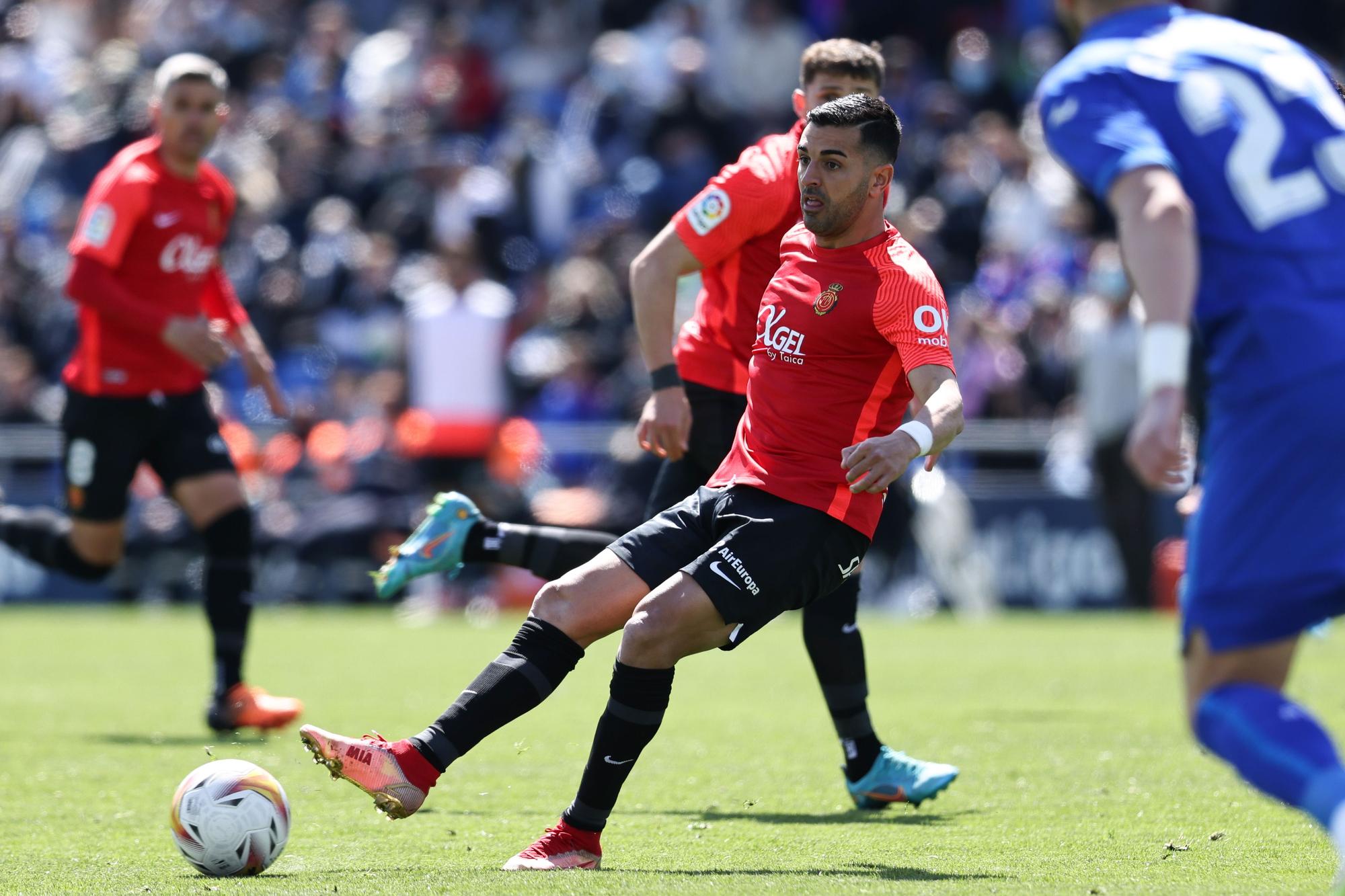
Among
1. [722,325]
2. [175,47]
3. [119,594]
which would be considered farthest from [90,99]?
[722,325]

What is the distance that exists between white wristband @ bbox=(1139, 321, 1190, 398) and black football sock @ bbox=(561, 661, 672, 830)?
186 cm

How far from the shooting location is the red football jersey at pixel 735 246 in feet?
20.7

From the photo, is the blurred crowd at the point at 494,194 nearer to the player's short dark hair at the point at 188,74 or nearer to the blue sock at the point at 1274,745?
the player's short dark hair at the point at 188,74

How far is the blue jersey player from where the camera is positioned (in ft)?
12.6

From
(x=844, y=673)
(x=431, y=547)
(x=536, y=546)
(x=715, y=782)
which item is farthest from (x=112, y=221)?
(x=844, y=673)

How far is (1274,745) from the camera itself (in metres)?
3.83

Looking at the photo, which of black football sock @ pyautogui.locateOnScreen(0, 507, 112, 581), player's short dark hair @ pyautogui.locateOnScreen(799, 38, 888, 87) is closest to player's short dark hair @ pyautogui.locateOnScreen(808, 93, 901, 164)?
player's short dark hair @ pyautogui.locateOnScreen(799, 38, 888, 87)

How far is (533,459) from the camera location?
54.9 ft

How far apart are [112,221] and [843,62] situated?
12.7 ft

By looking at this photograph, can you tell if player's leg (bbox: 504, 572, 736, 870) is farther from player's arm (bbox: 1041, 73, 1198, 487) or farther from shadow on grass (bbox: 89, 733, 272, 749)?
shadow on grass (bbox: 89, 733, 272, 749)

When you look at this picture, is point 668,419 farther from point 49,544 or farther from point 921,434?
point 49,544

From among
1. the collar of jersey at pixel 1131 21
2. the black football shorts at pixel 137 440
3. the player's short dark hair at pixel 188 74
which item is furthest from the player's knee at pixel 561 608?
the player's short dark hair at pixel 188 74

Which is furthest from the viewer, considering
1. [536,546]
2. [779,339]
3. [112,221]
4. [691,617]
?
[112,221]

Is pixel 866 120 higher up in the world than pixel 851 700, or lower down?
higher up
